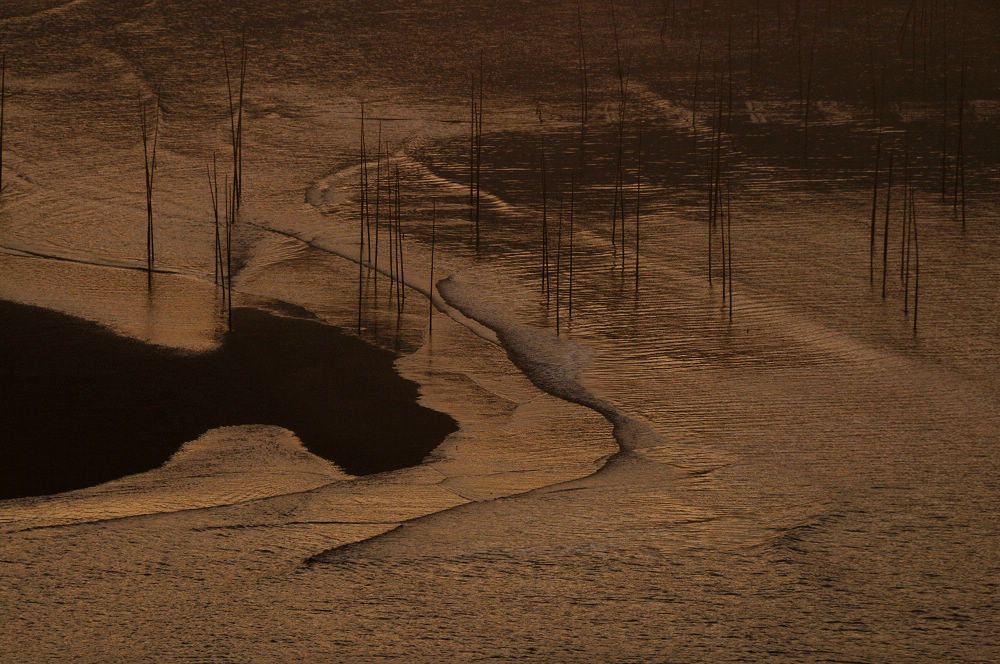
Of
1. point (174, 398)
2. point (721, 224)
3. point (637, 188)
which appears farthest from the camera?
point (637, 188)

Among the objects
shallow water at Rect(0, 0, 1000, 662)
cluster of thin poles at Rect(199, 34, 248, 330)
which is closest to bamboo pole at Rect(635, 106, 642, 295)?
shallow water at Rect(0, 0, 1000, 662)

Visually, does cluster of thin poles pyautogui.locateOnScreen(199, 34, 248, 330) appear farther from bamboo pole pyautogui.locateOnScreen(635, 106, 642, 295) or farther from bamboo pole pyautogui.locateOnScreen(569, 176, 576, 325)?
bamboo pole pyautogui.locateOnScreen(635, 106, 642, 295)

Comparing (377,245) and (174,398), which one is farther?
(377,245)

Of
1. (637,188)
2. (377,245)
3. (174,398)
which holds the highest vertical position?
(637,188)

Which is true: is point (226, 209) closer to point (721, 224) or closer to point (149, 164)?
point (149, 164)

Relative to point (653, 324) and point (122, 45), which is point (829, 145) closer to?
point (653, 324)

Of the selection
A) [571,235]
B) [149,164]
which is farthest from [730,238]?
[149,164]

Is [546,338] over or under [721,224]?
under
